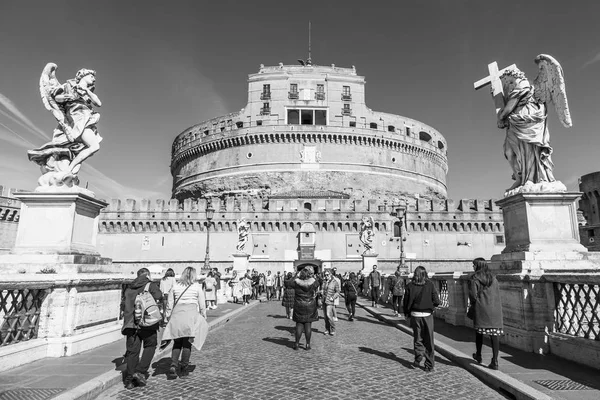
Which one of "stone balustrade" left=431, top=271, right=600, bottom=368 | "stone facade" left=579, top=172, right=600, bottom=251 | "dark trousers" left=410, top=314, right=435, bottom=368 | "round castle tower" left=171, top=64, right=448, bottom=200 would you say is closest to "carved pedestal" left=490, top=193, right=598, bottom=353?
"stone balustrade" left=431, top=271, right=600, bottom=368

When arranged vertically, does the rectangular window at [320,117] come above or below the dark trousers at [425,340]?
above

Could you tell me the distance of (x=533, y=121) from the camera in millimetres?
6371

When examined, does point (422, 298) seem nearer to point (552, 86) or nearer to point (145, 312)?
point (145, 312)

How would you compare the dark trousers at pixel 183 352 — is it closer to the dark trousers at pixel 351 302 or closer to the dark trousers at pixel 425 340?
the dark trousers at pixel 425 340

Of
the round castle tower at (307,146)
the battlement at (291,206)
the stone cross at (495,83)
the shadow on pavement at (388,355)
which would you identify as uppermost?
the round castle tower at (307,146)

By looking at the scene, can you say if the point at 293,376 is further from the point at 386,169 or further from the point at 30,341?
the point at 386,169

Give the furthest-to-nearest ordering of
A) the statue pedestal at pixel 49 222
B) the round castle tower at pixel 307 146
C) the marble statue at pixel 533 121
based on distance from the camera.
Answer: the round castle tower at pixel 307 146 → the marble statue at pixel 533 121 → the statue pedestal at pixel 49 222

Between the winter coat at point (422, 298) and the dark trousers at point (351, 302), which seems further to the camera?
the dark trousers at point (351, 302)

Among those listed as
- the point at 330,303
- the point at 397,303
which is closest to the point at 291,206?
the point at 397,303

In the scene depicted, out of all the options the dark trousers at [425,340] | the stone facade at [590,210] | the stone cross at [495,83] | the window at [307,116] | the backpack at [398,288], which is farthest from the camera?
the window at [307,116]

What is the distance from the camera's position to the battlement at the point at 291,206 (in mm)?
38469

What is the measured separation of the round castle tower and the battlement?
8.37 meters

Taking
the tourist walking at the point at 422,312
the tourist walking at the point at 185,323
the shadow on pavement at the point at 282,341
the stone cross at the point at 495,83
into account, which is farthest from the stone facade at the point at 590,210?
the tourist walking at the point at 185,323

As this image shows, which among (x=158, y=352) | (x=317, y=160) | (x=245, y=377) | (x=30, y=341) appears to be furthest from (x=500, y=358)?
(x=317, y=160)
